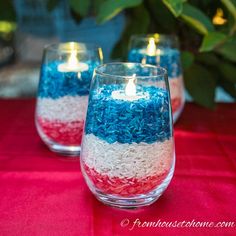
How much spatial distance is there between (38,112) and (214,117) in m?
0.35

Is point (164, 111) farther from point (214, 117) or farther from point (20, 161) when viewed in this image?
point (214, 117)

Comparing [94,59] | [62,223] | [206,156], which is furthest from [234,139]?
[62,223]

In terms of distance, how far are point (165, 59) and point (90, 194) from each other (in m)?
0.31

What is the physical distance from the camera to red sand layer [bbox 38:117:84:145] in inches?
25.0

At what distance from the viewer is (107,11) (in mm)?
720

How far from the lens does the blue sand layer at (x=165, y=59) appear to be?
76 cm

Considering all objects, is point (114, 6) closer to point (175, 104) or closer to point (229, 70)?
point (175, 104)

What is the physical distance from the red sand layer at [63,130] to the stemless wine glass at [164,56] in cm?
19

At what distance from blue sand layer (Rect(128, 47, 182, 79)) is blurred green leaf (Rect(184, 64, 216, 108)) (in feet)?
0.47

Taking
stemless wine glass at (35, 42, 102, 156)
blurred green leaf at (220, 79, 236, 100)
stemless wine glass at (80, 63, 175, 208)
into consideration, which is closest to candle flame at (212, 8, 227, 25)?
blurred green leaf at (220, 79, 236, 100)

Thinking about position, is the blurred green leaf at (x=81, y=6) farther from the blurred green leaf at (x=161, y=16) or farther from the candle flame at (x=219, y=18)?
the candle flame at (x=219, y=18)

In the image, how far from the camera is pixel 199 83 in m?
0.92

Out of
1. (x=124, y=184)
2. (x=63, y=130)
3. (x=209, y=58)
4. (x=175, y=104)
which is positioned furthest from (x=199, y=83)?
(x=124, y=184)

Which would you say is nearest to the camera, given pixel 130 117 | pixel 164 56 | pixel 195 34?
pixel 130 117
